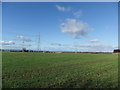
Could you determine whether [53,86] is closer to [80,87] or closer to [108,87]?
[80,87]

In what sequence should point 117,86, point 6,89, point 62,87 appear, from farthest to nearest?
Result: point 117,86, point 62,87, point 6,89

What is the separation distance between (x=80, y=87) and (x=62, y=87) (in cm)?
85

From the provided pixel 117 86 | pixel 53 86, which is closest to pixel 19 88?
pixel 53 86

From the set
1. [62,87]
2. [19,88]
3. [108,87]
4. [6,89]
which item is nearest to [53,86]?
[62,87]

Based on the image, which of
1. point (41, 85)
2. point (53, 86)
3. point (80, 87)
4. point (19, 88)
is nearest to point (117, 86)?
point (80, 87)

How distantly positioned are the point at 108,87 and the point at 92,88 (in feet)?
2.93

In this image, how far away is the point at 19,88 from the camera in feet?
22.2

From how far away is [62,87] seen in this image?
7.12 m

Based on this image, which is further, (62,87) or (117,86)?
(117,86)

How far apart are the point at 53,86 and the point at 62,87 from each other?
447mm

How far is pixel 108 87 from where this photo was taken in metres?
7.49

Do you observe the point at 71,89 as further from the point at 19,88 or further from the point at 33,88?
the point at 19,88

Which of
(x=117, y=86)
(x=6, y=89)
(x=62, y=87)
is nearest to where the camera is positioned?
(x=6, y=89)

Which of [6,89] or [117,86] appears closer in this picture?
[6,89]
